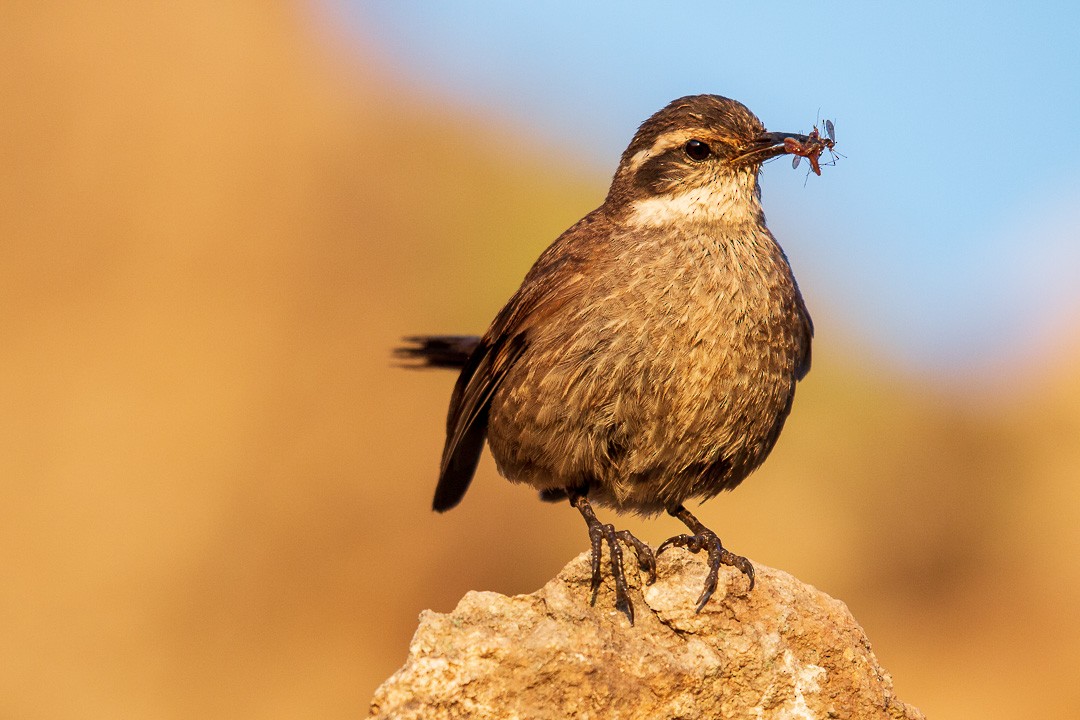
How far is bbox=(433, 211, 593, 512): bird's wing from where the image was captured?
5551mm

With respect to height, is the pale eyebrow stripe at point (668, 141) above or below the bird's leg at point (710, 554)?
above

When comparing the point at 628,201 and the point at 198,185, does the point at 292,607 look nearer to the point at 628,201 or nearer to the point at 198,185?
the point at 198,185

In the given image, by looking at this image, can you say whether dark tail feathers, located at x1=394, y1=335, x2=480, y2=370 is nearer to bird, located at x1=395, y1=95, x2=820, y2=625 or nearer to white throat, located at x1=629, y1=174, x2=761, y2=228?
bird, located at x1=395, y1=95, x2=820, y2=625

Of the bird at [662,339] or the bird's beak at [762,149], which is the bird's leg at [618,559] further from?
the bird's beak at [762,149]

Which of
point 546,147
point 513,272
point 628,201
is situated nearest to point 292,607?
point 513,272

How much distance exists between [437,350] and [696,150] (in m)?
2.15

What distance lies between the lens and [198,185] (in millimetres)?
15266

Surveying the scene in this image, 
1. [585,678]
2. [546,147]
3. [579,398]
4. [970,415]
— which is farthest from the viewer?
[546,147]

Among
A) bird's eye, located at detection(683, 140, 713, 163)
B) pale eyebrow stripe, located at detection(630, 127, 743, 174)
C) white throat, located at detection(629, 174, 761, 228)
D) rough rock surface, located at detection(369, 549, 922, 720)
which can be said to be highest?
pale eyebrow stripe, located at detection(630, 127, 743, 174)

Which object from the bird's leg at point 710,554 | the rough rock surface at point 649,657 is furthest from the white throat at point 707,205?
the rough rock surface at point 649,657

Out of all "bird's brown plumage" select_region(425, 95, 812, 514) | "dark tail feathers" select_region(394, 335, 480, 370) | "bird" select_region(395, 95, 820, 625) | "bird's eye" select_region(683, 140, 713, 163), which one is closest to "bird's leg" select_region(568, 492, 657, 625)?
"bird" select_region(395, 95, 820, 625)

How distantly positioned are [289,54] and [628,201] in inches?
539

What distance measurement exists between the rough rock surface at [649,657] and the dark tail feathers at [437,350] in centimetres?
281

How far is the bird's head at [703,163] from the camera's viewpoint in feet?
18.0
